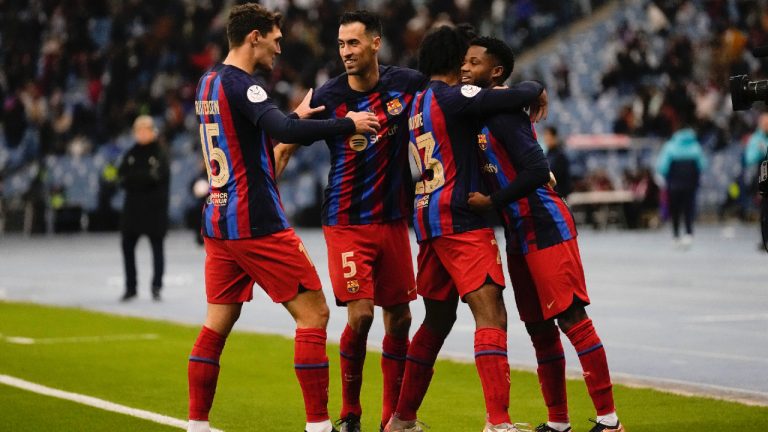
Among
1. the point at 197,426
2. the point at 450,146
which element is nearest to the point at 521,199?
the point at 450,146

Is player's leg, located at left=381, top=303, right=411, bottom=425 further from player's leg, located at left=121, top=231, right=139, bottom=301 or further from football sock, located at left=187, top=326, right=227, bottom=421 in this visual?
player's leg, located at left=121, top=231, right=139, bottom=301

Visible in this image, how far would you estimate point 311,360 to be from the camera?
271 inches

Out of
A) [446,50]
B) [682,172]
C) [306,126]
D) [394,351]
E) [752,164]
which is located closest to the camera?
[306,126]

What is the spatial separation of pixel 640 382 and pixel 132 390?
346cm

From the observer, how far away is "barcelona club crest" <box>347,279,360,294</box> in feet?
24.0

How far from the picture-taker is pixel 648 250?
23391mm

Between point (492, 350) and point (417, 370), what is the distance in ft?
2.03

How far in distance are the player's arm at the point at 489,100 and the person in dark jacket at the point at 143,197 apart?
9.79 metres

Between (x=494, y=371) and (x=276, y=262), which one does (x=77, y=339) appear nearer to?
(x=276, y=262)

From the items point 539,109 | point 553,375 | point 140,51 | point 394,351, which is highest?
point 140,51

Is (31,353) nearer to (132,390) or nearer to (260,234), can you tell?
(132,390)

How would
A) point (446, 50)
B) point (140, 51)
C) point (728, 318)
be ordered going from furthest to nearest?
point (140, 51), point (728, 318), point (446, 50)

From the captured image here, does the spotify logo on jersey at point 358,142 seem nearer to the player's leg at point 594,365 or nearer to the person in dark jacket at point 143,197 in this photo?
the player's leg at point 594,365

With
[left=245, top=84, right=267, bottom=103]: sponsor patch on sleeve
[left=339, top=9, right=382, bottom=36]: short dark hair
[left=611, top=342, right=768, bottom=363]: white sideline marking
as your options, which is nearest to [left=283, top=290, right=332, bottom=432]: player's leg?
[left=245, top=84, right=267, bottom=103]: sponsor patch on sleeve
